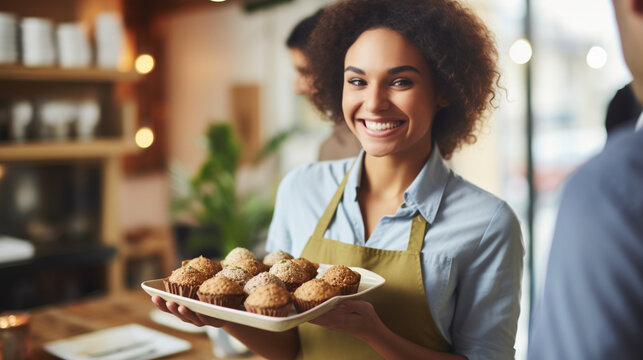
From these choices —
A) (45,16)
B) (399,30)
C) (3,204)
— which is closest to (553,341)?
(399,30)

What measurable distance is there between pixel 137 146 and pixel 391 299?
314cm

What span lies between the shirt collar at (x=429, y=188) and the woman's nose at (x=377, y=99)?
0.20 meters

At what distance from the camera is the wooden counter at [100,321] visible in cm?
166

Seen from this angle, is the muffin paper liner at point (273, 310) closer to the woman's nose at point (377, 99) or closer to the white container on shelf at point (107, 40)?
the woman's nose at point (377, 99)

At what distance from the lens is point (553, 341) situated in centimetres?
66

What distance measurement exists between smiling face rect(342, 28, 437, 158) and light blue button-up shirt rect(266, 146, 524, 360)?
0.13 m

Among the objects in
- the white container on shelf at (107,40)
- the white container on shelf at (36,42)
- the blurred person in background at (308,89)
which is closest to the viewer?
the blurred person in background at (308,89)

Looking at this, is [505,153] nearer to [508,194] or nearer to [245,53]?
[508,194]

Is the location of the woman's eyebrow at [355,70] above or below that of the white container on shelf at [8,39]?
below

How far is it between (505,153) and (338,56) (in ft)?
7.51

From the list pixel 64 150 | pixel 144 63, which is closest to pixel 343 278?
pixel 64 150

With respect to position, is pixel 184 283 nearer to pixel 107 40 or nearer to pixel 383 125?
pixel 383 125

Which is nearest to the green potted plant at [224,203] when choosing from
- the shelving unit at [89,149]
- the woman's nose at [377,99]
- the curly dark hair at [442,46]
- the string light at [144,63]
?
the shelving unit at [89,149]

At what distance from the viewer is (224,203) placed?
4016 mm
